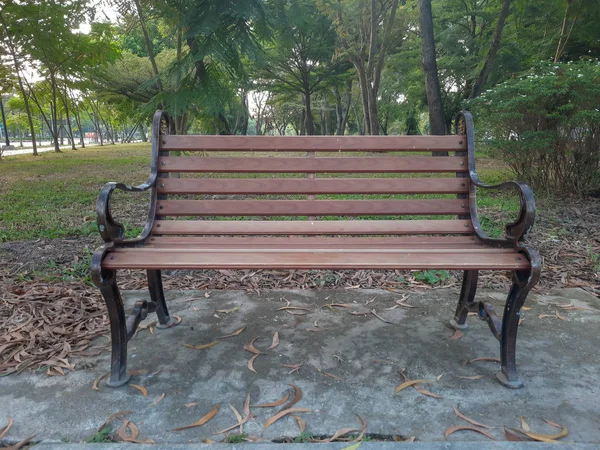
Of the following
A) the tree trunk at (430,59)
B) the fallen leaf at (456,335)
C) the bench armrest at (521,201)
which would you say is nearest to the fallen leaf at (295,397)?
the fallen leaf at (456,335)

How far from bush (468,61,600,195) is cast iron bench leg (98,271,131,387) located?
18.1 ft

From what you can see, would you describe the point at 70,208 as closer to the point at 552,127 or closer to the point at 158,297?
the point at 158,297

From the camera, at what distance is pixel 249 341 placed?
2.53m

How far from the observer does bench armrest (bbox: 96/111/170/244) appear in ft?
6.72

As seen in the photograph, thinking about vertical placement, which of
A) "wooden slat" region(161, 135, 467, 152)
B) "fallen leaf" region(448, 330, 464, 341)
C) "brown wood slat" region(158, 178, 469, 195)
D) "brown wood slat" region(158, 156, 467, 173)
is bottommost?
"fallen leaf" region(448, 330, 464, 341)

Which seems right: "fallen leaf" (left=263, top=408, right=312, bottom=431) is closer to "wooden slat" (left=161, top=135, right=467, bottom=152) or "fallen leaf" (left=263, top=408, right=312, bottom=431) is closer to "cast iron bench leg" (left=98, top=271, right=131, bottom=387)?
"cast iron bench leg" (left=98, top=271, right=131, bottom=387)

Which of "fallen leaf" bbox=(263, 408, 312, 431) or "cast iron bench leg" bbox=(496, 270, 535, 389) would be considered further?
"cast iron bench leg" bbox=(496, 270, 535, 389)

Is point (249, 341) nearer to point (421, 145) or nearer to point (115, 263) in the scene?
point (115, 263)

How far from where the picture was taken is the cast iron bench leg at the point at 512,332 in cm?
203

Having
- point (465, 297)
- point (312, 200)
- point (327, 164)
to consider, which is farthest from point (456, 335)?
point (327, 164)

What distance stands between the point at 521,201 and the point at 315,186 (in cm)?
111

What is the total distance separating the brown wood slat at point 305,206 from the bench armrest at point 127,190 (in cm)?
13

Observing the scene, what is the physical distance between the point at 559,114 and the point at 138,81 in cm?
2015

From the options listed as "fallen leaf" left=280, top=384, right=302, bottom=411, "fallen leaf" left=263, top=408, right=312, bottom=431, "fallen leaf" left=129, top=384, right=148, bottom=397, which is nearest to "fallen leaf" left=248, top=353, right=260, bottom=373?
"fallen leaf" left=280, top=384, right=302, bottom=411
